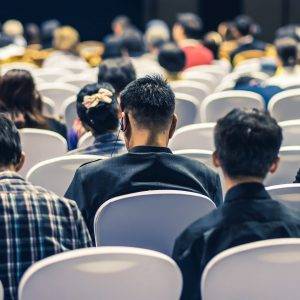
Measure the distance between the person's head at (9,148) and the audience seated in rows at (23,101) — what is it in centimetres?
244

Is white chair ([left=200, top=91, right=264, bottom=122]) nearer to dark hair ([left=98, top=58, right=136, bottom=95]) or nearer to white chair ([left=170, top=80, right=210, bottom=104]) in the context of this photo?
dark hair ([left=98, top=58, right=136, bottom=95])

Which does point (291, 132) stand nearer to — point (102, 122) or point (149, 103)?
point (102, 122)

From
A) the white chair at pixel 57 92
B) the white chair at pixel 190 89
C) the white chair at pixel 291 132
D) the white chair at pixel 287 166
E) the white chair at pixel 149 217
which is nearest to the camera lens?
the white chair at pixel 149 217

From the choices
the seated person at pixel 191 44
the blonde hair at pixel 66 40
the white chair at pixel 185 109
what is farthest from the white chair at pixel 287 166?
the blonde hair at pixel 66 40

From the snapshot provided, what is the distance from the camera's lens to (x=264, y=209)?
9.87ft

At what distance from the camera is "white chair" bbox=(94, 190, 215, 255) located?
3.38 meters

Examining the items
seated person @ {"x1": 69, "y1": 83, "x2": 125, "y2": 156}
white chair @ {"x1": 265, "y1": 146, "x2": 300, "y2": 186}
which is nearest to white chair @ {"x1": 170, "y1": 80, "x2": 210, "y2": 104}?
seated person @ {"x1": 69, "y1": 83, "x2": 125, "y2": 156}

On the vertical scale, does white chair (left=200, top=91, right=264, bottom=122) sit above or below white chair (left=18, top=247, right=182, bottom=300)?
below

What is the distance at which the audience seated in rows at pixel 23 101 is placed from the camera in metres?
5.93

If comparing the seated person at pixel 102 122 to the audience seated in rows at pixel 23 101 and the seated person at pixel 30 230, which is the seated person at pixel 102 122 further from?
the seated person at pixel 30 230

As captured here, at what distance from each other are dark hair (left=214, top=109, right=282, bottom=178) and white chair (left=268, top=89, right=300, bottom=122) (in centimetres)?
321

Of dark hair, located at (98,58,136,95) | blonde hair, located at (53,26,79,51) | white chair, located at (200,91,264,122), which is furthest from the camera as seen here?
blonde hair, located at (53,26,79,51)

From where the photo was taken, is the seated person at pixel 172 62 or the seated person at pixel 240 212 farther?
the seated person at pixel 172 62

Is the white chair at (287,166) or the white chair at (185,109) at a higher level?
the white chair at (287,166)
